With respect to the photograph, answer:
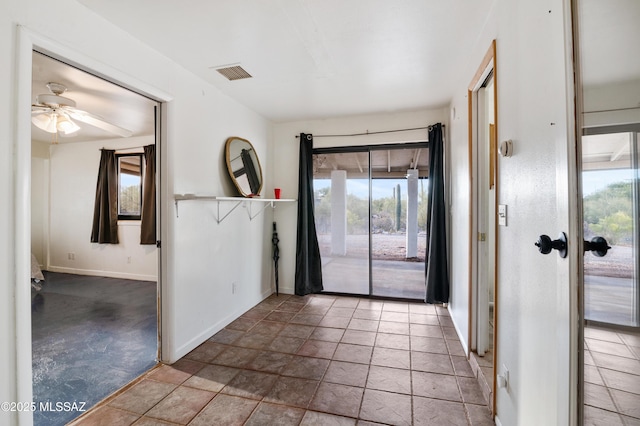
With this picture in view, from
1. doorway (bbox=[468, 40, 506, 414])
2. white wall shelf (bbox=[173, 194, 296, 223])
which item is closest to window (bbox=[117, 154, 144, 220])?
white wall shelf (bbox=[173, 194, 296, 223])

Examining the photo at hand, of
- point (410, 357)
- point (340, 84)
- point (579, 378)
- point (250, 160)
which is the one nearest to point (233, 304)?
point (250, 160)

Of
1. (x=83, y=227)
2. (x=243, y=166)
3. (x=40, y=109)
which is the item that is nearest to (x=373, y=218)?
(x=243, y=166)

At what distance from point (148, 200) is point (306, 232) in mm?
2836

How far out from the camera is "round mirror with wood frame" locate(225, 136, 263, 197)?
3.11 metres

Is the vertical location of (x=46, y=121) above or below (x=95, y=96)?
below

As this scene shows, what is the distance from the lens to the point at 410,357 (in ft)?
7.84

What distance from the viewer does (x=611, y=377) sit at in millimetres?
747

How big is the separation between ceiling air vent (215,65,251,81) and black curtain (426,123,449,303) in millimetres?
2291

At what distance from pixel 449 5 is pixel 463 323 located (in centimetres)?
243

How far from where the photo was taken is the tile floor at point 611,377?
26.4 inches

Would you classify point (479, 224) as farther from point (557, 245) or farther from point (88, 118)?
point (88, 118)

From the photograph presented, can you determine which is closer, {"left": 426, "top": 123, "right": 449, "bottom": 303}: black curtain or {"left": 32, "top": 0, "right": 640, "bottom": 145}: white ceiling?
{"left": 32, "top": 0, "right": 640, "bottom": 145}: white ceiling

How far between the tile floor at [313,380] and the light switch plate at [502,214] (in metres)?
1.15

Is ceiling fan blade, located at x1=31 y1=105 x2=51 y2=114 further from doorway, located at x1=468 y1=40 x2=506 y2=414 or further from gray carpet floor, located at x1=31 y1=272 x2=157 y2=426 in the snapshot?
doorway, located at x1=468 y1=40 x2=506 y2=414
